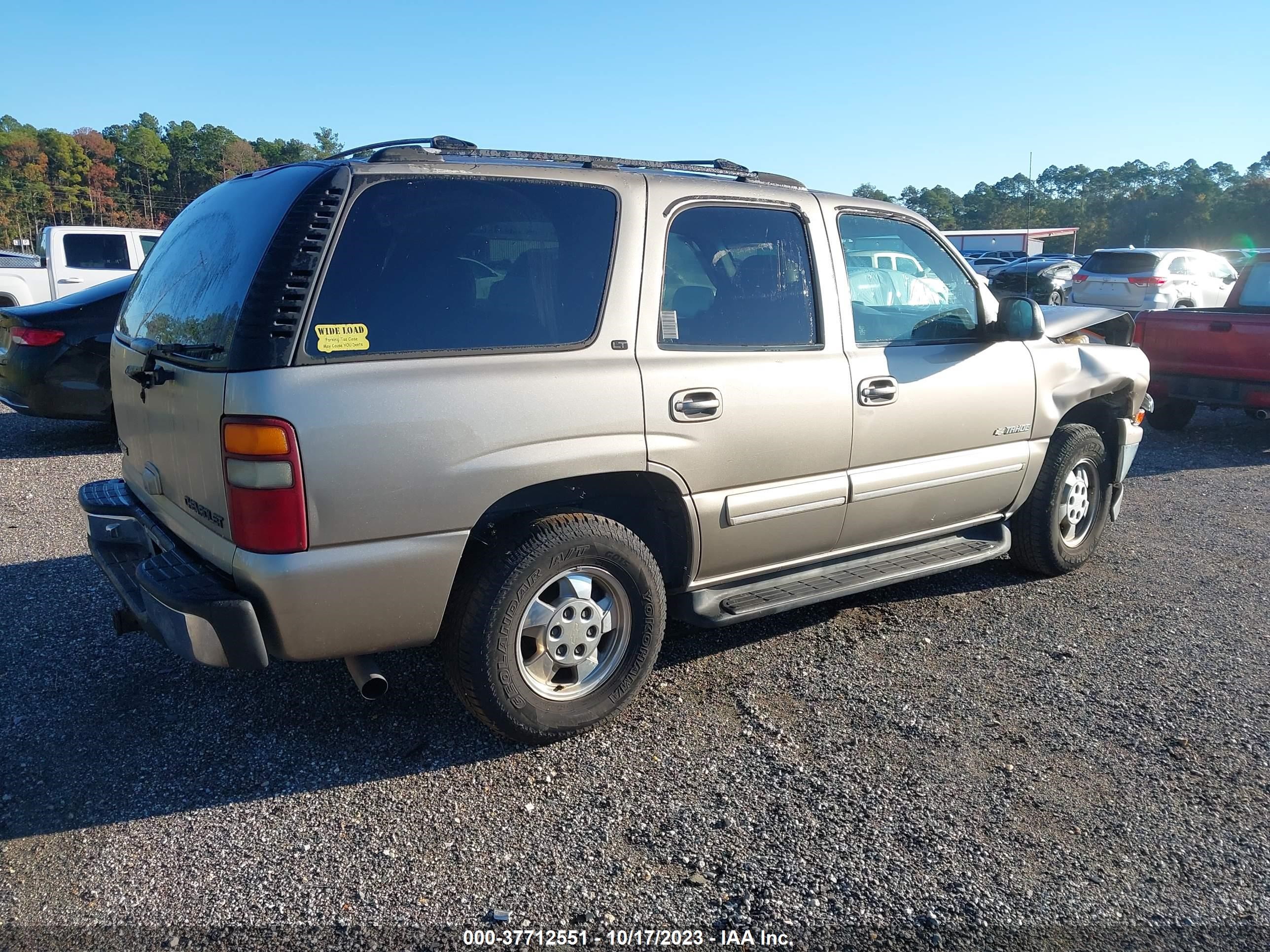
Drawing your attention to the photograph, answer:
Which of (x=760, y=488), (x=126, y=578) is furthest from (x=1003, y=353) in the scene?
(x=126, y=578)

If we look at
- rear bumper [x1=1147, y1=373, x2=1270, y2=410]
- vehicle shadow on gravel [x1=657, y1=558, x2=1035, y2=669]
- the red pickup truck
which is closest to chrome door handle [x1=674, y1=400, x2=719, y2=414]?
vehicle shadow on gravel [x1=657, y1=558, x2=1035, y2=669]

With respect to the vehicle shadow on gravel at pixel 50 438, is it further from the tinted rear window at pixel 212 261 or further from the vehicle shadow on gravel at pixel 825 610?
the vehicle shadow on gravel at pixel 825 610

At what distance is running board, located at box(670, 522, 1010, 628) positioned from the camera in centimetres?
383

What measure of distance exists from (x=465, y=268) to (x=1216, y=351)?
8.18 m

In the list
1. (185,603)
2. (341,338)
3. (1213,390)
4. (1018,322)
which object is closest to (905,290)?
(1018,322)

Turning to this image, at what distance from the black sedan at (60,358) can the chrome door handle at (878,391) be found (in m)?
6.35

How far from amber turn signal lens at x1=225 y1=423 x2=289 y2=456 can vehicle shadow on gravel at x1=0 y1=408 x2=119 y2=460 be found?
631 cm

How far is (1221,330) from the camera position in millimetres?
8883

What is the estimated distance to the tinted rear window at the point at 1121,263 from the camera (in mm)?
17844

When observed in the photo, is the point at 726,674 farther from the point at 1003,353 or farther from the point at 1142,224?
the point at 1142,224

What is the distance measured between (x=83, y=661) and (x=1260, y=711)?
4.73 meters

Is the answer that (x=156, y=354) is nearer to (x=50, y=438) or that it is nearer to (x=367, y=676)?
(x=367, y=676)

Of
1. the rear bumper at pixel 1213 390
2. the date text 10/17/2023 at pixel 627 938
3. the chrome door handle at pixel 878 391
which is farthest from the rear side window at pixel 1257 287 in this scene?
the date text 10/17/2023 at pixel 627 938

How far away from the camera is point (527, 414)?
3184mm
